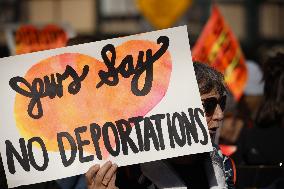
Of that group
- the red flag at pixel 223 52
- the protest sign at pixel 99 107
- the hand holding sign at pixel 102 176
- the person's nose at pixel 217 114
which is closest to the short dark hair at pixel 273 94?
the red flag at pixel 223 52

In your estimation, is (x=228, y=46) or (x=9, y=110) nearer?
(x=9, y=110)

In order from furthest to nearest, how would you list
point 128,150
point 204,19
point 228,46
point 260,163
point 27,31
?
point 204,19 → point 27,31 → point 228,46 → point 260,163 → point 128,150

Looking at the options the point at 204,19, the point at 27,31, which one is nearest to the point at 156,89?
the point at 27,31

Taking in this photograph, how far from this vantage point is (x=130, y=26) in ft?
64.3

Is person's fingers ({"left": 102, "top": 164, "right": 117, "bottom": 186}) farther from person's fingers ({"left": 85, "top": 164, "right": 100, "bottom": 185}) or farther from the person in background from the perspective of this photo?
the person in background

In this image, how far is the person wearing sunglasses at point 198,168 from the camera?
330 centimetres

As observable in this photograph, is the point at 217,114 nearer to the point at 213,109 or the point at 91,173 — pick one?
the point at 213,109

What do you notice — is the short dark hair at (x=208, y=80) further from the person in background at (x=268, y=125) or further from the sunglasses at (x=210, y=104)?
the person in background at (x=268, y=125)

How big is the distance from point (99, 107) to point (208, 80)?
0.48 m

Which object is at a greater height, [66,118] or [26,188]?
[66,118]

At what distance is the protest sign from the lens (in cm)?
318

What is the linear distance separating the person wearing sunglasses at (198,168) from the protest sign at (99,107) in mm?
140

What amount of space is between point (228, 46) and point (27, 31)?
337 centimetres

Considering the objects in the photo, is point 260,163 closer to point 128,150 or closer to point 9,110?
point 128,150
